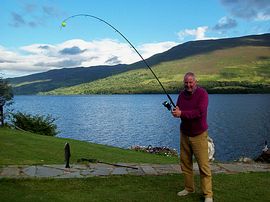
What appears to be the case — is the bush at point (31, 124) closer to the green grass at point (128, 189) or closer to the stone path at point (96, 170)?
the stone path at point (96, 170)

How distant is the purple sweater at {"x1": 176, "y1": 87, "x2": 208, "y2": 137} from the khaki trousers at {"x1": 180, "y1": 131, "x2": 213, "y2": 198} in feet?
0.51

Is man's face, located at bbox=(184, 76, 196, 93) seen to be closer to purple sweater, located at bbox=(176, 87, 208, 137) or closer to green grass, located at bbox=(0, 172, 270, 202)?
purple sweater, located at bbox=(176, 87, 208, 137)

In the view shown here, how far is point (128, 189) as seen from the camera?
8492mm

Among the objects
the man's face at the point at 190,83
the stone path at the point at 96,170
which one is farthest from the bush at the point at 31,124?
the man's face at the point at 190,83

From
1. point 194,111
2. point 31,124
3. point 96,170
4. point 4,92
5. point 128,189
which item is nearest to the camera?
point 194,111

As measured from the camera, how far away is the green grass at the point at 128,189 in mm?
7762

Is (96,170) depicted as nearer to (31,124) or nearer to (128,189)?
(128,189)

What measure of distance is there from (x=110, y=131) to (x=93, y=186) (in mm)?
48256

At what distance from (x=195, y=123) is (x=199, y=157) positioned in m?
0.73

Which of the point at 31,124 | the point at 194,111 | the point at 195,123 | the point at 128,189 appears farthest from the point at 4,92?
the point at 194,111

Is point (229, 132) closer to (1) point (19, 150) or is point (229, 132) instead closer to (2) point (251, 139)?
(2) point (251, 139)

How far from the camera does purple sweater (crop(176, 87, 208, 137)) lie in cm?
757

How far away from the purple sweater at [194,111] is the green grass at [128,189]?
1.49 m

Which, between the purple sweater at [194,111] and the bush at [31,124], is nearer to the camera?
the purple sweater at [194,111]
